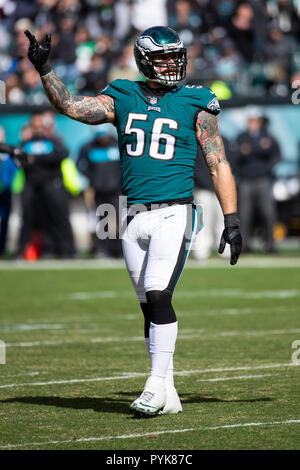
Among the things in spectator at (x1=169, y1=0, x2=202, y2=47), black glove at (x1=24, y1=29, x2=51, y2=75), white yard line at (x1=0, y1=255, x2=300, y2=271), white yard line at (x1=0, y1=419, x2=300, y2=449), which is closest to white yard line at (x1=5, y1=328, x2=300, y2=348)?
black glove at (x1=24, y1=29, x2=51, y2=75)

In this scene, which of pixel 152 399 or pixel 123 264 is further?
pixel 123 264

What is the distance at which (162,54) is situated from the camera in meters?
5.83

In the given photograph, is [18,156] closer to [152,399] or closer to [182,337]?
[182,337]

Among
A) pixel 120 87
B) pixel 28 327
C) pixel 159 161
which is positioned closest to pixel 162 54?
pixel 120 87

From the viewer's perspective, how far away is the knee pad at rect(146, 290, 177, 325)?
560 centimetres

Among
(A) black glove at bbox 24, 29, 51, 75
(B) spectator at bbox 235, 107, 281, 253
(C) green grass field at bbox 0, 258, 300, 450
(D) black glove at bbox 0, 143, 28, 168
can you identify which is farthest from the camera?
(B) spectator at bbox 235, 107, 281, 253

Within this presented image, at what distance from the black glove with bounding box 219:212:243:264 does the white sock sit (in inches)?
20.3

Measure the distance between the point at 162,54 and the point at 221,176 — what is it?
754 mm

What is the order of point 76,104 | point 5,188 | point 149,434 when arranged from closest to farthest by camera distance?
point 149,434, point 76,104, point 5,188

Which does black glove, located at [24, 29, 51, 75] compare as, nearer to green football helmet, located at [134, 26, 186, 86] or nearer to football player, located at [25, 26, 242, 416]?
football player, located at [25, 26, 242, 416]

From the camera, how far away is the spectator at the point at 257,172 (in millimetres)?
18125

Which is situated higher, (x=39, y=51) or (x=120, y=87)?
(x=39, y=51)

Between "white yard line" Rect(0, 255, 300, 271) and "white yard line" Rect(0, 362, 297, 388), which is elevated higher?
"white yard line" Rect(0, 362, 297, 388)

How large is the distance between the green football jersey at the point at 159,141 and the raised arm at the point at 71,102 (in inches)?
4.0
